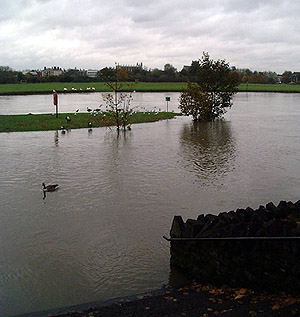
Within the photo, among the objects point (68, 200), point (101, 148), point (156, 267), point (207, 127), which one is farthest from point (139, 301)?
point (207, 127)

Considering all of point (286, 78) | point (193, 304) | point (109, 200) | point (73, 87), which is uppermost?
point (286, 78)

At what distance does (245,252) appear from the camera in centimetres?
521

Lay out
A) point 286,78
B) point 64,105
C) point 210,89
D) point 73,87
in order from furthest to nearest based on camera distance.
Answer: point 286,78 → point 73,87 → point 64,105 → point 210,89

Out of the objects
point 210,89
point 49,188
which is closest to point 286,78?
point 210,89

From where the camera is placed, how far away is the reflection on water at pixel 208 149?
43.3 feet

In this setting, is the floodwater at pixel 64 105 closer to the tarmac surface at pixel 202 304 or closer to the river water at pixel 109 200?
the river water at pixel 109 200

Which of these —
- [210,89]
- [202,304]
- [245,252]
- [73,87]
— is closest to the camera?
[202,304]

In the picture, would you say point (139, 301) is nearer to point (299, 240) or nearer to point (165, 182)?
point (299, 240)

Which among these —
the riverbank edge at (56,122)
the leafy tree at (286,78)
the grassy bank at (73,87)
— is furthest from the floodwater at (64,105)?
the leafy tree at (286,78)

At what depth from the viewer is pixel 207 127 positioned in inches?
1022

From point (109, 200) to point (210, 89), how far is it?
22585 mm

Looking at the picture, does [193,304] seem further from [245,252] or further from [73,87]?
[73,87]

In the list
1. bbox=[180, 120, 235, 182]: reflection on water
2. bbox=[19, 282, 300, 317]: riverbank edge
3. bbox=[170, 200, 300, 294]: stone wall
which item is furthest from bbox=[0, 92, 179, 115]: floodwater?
bbox=[19, 282, 300, 317]: riverbank edge

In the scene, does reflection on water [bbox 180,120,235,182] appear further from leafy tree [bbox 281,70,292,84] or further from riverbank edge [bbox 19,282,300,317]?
leafy tree [bbox 281,70,292,84]
